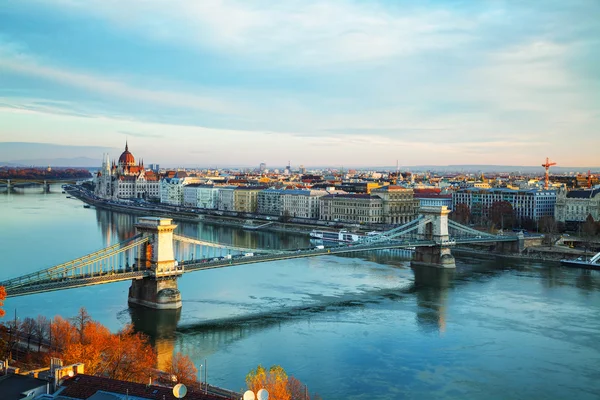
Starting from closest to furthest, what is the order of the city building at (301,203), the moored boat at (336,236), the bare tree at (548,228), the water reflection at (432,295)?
the water reflection at (432,295) → the bare tree at (548,228) → the moored boat at (336,236) → the city building at (301,203)

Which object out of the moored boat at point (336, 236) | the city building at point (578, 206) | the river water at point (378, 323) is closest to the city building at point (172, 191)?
the moored boat at point (336, 236)

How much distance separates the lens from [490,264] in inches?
1037

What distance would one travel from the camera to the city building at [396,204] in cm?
4059

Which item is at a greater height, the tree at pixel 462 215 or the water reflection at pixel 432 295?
the tree at pixel 462 215

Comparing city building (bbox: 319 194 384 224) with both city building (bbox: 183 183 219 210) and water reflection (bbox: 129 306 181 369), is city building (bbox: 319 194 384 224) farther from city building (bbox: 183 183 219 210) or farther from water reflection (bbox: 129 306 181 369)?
water reflection (bbox: 129 306 181 369)

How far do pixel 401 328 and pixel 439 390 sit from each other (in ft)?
13.5

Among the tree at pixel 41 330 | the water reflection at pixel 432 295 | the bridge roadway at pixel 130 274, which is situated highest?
the bridge roadway at pixel 130 274

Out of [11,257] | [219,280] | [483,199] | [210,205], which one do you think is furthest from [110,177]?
[219,280]

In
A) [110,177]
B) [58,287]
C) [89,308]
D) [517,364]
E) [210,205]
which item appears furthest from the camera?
[110,177]

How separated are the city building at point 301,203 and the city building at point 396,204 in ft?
13.3

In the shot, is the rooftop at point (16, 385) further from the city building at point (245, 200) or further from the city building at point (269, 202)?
the city building at point (245, 200)

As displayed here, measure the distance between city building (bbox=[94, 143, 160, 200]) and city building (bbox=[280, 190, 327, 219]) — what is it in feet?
75.3

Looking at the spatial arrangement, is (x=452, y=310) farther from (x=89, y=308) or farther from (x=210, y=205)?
(x=210, y=205)

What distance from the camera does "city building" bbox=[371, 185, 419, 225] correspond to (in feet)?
133
